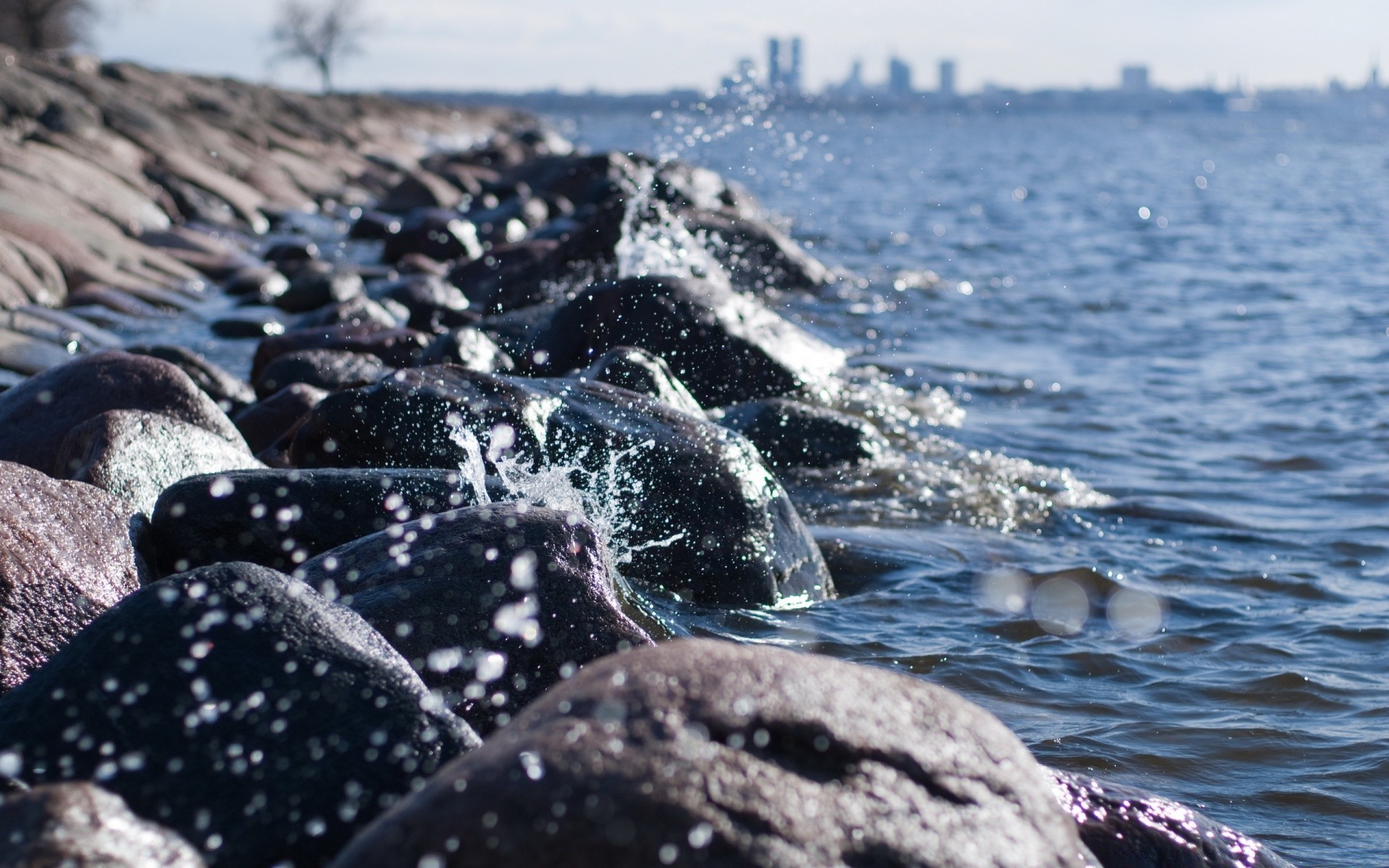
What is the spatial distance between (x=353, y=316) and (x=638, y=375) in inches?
150

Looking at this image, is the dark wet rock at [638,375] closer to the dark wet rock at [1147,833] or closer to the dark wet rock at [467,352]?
the dark wet rock at [467,352]

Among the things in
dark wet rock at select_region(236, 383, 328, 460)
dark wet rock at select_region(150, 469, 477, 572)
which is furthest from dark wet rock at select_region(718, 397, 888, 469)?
dark wet rock at select_region(150, 469, 477, 572)

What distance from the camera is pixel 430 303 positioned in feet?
33.4

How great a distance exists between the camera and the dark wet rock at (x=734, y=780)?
1852 mm

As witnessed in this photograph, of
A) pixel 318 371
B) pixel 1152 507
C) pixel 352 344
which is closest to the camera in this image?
pixel 1152 507

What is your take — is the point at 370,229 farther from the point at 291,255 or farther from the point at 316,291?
the point at 316,291

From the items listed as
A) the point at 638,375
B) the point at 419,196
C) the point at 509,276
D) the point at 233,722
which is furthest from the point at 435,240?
the point at 233,722

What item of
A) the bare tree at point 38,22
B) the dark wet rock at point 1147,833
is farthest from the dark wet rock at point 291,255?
the bare tree at point 38,22

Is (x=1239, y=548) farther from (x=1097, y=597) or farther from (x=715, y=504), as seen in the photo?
(x=715, y=504)

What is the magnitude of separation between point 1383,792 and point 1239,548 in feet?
7.65

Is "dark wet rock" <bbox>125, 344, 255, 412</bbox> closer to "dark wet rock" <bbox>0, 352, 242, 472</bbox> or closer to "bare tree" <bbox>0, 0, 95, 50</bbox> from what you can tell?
"dark wet rock" <bbox>0, 352, 242, 472</bbox>

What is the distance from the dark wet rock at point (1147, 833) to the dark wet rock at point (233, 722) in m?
1.43

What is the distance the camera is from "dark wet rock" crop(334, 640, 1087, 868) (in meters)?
1.85

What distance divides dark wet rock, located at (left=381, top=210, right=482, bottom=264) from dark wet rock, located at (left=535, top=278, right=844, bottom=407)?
6871mm
